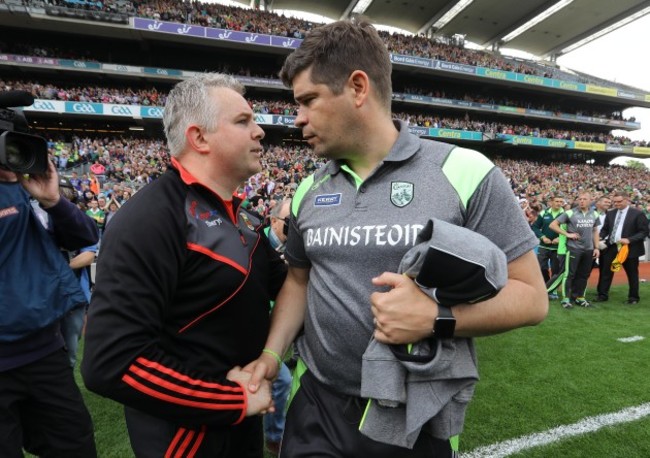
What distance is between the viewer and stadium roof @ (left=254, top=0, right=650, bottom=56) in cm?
3684

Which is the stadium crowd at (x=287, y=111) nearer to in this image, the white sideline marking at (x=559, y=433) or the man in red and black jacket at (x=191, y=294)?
the white sideline marking at (x=559, y=433)

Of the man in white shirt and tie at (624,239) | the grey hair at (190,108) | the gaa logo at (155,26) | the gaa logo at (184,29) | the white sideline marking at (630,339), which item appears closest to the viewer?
the grey hair at (190,108)

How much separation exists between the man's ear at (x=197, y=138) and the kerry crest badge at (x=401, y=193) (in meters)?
0.69

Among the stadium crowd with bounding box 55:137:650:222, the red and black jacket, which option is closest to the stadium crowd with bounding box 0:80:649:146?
the stadium crowd with bounding box 55:137:650:222

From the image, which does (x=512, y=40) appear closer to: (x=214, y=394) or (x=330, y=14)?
(x=330, y=14)

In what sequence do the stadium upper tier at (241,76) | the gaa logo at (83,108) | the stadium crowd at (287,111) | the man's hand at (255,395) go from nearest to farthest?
the man's hand at (255,395)
the gaa logo at (83,108)
the stadium crowd at (287,111)
the stadium upper tier at (241,76)

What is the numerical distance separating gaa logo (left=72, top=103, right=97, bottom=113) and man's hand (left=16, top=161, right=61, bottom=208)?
2722cm

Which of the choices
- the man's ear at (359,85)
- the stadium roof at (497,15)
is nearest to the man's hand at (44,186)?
the man's ear at (359,85)

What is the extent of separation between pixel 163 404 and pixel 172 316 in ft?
0.86

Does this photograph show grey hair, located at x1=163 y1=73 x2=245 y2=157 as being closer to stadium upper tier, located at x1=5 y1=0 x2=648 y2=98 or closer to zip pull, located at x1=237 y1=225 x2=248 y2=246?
zip pull, located at x1=237 y1=225 x2=248 y2=246

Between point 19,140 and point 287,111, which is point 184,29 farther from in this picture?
point 19,140

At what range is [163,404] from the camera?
3.70ft

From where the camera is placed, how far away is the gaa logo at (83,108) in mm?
24547

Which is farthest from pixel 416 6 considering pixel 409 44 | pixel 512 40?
pixel 512 40
